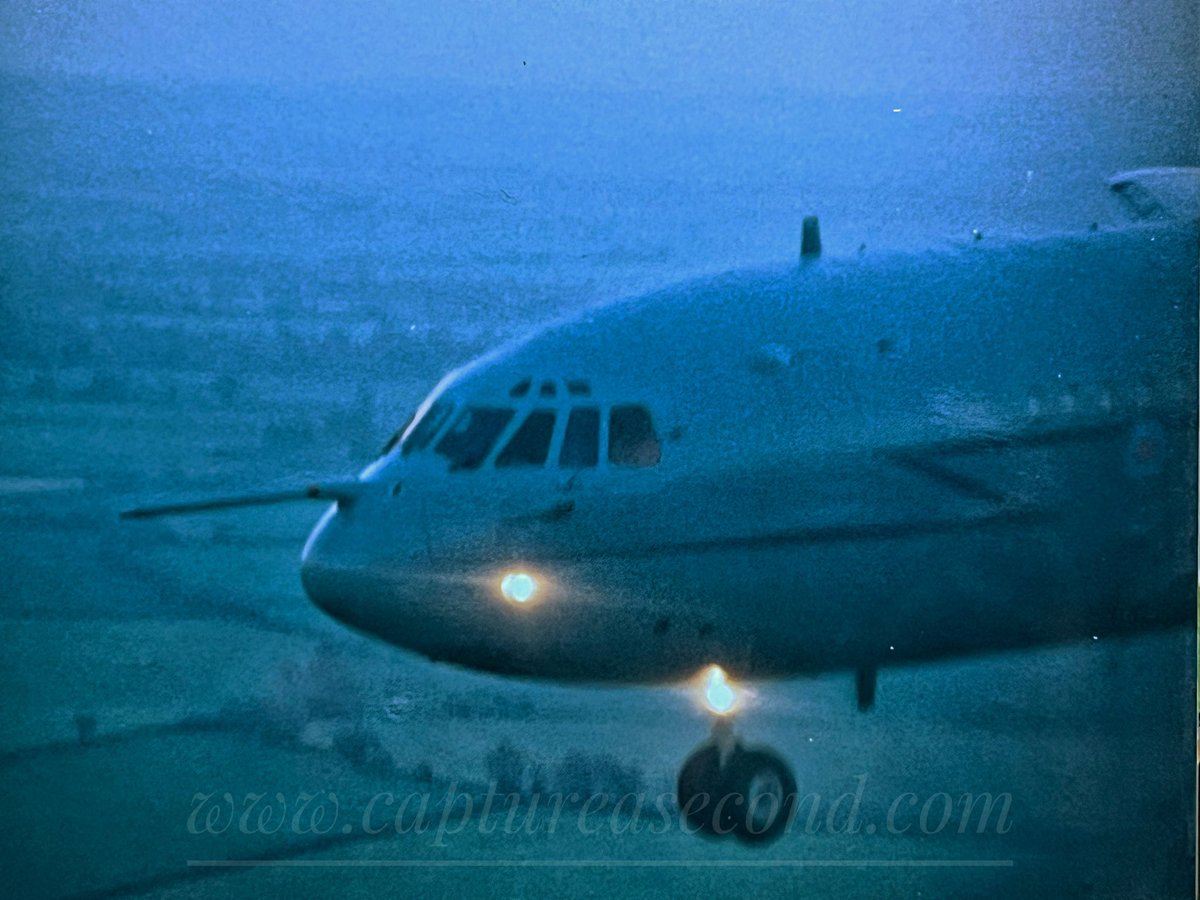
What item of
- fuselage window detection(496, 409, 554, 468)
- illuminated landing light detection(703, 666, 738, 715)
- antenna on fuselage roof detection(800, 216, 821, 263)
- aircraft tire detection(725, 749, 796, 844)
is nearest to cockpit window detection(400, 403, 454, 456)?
fuselage window detection(496, 409, 554, 468)

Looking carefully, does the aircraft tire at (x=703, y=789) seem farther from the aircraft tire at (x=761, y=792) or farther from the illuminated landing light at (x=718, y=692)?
the illuminated landing light at (x=718, y=692)

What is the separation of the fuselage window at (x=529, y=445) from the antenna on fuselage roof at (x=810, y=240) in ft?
3.95

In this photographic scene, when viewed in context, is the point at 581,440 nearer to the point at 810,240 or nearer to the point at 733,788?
the point at 810,240

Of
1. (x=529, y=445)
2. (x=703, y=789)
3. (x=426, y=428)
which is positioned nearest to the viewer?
(x=529, y=445)

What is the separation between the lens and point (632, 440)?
600 centimetres

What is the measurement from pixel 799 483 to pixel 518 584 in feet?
3.64

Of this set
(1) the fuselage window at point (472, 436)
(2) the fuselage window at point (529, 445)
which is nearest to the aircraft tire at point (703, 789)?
(2) the fuselage window at point (529, 445)

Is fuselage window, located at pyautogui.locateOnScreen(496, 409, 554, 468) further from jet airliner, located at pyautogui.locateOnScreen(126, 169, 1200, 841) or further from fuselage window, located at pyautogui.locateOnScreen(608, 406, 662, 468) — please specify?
fuselage window, located at pyautogui.locateOnScreen(608, 406, 662, 468)

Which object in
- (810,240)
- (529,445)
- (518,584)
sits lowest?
(518,584)

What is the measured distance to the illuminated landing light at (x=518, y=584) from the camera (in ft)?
19.6

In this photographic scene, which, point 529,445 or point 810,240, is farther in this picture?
point 810,240

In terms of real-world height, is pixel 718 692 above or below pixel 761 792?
above

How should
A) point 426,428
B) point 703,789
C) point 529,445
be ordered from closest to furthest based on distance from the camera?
1. point 529,445
2. point 426,428
3. point 703,789

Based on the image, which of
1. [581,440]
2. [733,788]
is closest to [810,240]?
[581,440]
